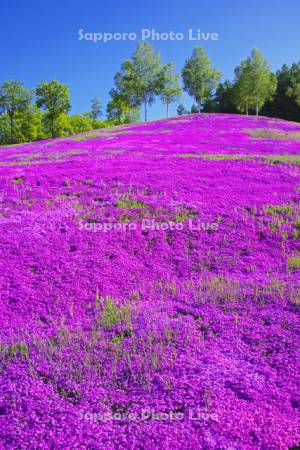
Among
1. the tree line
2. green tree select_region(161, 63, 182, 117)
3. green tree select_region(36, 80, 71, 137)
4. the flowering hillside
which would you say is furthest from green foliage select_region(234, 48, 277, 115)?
the flowering hillside

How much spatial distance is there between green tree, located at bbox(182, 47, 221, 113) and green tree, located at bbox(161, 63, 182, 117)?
2716mm

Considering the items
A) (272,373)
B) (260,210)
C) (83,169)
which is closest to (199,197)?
(260,210)

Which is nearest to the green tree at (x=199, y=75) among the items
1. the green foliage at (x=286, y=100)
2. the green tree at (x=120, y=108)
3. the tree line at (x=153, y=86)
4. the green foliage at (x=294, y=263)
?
the tree line at (x=153, y=86)

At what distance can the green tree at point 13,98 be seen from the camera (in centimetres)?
7956

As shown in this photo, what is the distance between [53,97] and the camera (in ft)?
252

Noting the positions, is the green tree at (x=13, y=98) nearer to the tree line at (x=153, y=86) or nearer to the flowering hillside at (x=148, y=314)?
the tree line at (x=153, y=86)

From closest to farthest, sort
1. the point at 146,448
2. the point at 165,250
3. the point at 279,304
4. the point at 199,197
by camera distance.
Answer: the point at 146,448 < the point at 279,304 < the point at 165,250 < the point at 199,197

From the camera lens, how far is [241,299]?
7.93 m

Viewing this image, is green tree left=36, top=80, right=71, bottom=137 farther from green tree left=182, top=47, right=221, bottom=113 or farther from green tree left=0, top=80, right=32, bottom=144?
green tree left=182, top=47, right=221, bottom=113

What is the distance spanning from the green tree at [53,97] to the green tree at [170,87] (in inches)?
843

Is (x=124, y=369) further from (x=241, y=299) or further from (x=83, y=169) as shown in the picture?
(x=83, y=169)

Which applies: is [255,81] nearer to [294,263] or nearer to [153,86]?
[153,86]

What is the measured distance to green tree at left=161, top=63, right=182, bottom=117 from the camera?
74838mm

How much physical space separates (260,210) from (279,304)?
21.2ft
